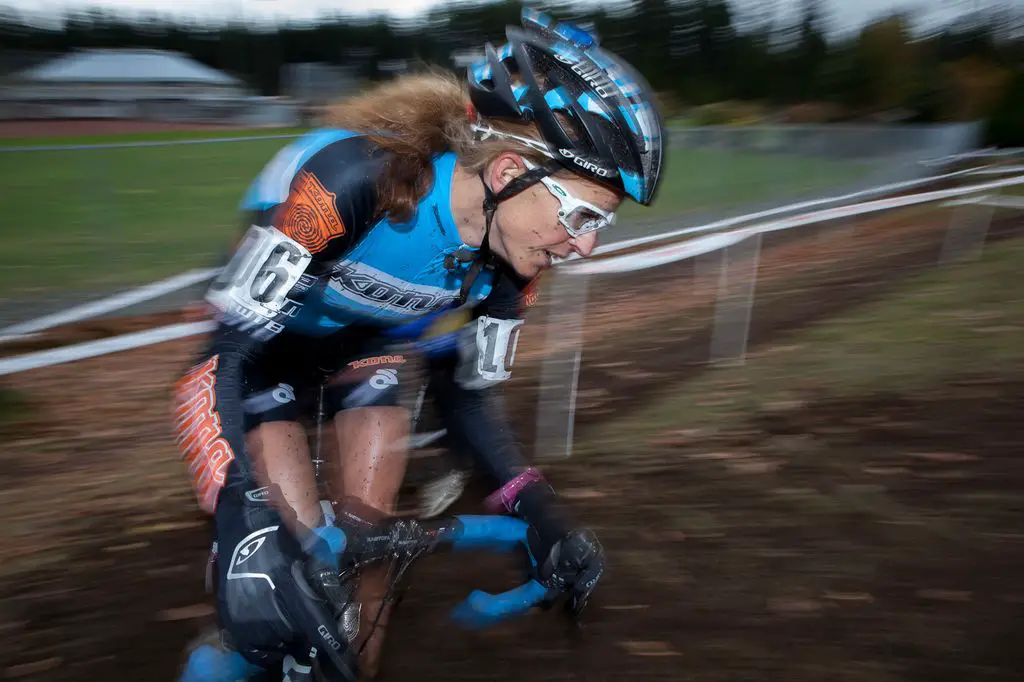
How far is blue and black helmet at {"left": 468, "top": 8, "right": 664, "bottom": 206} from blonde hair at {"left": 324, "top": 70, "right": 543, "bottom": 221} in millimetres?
60

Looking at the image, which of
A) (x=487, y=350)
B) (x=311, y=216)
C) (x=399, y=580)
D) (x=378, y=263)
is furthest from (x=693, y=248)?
(x=311, y=216)

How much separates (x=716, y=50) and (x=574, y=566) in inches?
380

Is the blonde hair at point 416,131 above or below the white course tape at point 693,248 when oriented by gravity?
above

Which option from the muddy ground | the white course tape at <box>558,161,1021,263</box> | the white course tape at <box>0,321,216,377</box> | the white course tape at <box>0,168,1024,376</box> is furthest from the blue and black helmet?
the white course tape at <box>558,161,1021,263</box>

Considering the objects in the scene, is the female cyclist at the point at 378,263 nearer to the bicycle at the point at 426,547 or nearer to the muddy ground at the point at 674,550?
the bicycle at the point at 426,547

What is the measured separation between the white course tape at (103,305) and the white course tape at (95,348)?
215mm

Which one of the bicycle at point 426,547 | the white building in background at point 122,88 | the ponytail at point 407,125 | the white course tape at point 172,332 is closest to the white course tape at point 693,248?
the white course tape at point 172,332

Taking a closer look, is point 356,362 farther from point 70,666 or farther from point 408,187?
point 70,666

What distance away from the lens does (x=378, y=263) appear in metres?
2.05

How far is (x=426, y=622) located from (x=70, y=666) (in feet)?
3.30

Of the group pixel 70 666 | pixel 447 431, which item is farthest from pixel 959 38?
pixel 70 666

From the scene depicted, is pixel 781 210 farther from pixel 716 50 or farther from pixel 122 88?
pixel 122 88

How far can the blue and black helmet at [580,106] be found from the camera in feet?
6.20

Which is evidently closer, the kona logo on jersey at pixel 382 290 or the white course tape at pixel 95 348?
the kona logo on jersey at pixel 382 290
